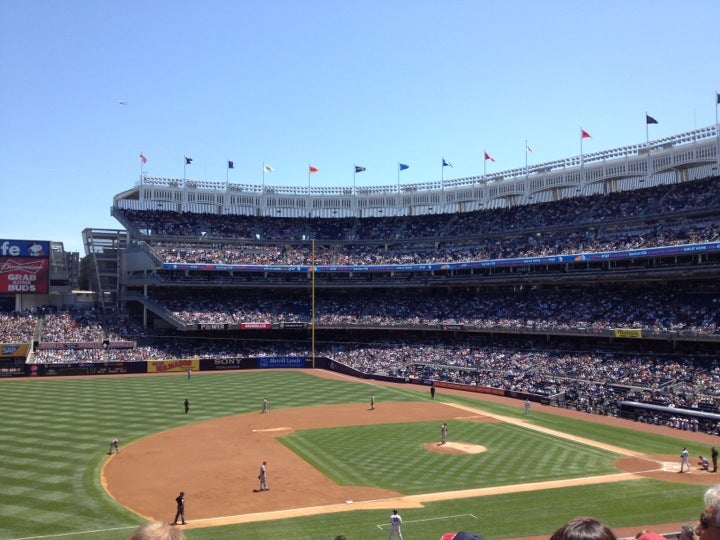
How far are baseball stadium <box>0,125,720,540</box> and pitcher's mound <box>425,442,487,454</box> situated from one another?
0.22 metres

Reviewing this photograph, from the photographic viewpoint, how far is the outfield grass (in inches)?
820

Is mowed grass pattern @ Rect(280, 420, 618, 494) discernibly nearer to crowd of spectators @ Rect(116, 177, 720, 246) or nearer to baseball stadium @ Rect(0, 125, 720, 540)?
baseball stadium @ Rect(0, 125, 720, 540)

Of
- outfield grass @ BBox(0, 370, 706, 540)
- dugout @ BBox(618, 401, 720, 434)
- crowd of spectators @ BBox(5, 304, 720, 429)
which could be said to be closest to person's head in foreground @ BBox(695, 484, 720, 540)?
outfield grass @ BBox(0, 370, 706, 540)

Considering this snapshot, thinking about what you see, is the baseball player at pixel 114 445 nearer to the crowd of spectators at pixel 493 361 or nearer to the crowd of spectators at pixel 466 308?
the crowd of spectators at pixel 493 361

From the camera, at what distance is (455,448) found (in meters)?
32.1

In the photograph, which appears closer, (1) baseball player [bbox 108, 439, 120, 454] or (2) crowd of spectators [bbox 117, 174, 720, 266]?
(1) baseball player [bbox 108, 439, 120, 454]

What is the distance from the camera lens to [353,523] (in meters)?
21.0

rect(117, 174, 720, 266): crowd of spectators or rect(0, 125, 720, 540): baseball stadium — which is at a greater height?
rect(117, 174, 720, 266): crowd of spectators

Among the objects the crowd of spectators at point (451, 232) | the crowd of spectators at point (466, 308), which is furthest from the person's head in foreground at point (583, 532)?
the crowd of spectators at point (451, 232)

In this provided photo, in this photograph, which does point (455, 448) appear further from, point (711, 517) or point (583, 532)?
point (583, 532)

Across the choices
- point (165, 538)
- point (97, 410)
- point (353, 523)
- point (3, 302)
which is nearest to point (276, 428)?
point (97, 410)

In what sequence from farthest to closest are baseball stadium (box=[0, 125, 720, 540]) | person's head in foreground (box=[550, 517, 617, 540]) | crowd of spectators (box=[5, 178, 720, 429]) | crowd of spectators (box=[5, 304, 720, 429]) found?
crowd of spectators (box=[5, 178, 720, 429]), crowd of spectators (box=[5, 304, 720, 429]), baseball stadium (box=[0, 125, 720, 540]), person's head in foreground (box=[550, 517, 617, 540])

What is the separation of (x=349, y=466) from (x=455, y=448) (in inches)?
260

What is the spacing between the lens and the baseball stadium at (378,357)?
942 inches
